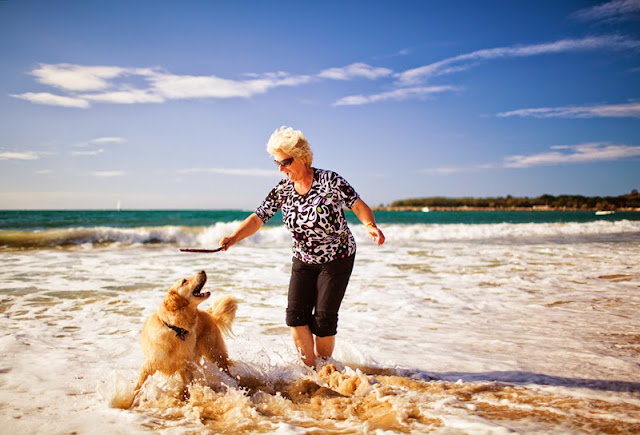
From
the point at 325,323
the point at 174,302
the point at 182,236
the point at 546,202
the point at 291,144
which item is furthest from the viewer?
the point at 546,202

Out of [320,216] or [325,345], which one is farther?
[325,345]

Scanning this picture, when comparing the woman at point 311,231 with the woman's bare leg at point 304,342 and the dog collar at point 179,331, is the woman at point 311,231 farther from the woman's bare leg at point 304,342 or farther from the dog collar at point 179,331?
the dog collar at point 179,331

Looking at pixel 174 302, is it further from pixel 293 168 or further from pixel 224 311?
pixel 293 168

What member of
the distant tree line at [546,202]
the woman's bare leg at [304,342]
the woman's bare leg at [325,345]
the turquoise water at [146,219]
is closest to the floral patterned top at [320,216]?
the woman's bare leg at [304,342]

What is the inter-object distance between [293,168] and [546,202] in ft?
385

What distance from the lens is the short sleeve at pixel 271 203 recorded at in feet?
13.0

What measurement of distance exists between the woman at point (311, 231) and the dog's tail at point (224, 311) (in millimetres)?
564

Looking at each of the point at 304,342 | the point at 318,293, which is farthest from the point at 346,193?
the point at 304,342

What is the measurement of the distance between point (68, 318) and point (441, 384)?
5190 mm

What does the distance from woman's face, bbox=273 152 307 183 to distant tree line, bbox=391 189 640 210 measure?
106 metres

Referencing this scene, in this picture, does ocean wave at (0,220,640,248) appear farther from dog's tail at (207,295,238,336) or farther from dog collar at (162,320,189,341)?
dog collar at (162,320,189,341)

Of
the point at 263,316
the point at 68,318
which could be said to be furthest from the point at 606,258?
the point at 68,318

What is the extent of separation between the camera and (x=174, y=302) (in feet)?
11.0

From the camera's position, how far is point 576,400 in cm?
349
